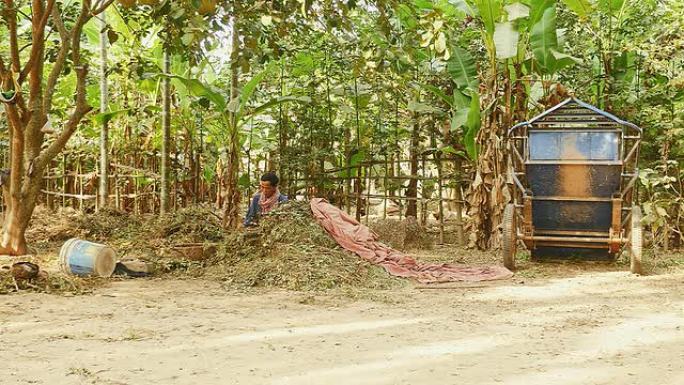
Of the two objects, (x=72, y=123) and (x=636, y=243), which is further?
(x=72, y=123)

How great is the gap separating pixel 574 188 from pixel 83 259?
514 cm

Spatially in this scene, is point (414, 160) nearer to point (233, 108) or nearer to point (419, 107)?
point (419, 107)

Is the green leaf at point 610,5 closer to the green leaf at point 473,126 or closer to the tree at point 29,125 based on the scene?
the green leaf at point 473,126

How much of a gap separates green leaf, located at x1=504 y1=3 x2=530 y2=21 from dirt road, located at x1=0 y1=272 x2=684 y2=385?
10.6ft

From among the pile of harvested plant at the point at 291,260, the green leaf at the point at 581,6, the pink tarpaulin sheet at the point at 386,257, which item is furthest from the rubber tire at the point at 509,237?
the green leaf at the point at 581,6

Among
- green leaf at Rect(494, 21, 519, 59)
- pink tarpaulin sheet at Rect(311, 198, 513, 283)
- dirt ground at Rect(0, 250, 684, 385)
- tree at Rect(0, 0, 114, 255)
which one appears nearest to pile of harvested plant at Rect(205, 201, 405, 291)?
pink tarpaulin sheet at Rect(311, 198, 513, 283)

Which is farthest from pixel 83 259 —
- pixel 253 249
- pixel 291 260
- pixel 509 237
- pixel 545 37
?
pixel 545 37

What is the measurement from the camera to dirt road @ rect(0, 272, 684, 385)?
3.46 m

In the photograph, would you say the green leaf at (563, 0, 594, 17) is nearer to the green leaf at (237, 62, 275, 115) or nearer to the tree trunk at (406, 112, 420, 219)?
the tree trunk at (406, 112, 420, 219)

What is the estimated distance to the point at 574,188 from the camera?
23.9 ft

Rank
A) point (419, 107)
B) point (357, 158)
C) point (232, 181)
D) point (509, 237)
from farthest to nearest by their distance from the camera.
→ point (357, 158) < point (419, 107) < point (232, 181) < point (509, 237)

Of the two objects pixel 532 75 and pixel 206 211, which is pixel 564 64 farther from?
pixel 206 211

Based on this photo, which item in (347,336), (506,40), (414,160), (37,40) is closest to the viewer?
(347,336)

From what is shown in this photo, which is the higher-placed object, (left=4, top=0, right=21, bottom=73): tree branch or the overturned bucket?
(left=4, top=0, right=21, bottom=73): tree branch
